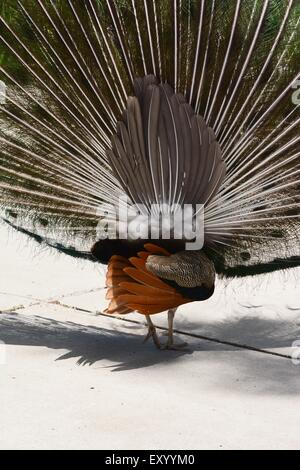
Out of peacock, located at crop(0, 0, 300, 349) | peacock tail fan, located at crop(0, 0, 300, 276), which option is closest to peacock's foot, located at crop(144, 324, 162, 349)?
peacock, located at crop(0, 0, 300, 349)

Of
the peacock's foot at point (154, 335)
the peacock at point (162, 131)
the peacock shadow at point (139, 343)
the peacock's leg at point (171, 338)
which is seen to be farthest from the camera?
A: the peacock's foot at point (154, 335)

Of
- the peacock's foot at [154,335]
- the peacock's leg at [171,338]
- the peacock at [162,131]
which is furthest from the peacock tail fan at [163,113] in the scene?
the peacock's foot at [154,335]

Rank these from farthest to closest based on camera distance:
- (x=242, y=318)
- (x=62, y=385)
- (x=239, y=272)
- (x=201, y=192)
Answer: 1. (x=242, y=318)
2. (x=239, y=272)
3. (x=201, y=192)
4. (x=62, y=385)

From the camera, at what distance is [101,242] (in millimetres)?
5102

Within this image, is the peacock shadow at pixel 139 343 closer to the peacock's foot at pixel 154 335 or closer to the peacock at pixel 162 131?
the peacock's foot at pixel 154 335

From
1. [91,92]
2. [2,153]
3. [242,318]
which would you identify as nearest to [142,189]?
[91,92]

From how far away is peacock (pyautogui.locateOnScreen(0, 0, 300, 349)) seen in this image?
4.86 m

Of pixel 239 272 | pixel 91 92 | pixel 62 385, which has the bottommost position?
pixel 62 385

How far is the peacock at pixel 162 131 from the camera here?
15.9ft

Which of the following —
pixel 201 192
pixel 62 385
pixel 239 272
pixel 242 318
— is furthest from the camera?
pixel 242 318

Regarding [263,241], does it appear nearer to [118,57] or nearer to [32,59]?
[118,57]

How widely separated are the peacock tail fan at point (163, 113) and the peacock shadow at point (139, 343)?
0.47 meters

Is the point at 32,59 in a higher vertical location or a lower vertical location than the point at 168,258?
higher

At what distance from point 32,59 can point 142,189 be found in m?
1.03
